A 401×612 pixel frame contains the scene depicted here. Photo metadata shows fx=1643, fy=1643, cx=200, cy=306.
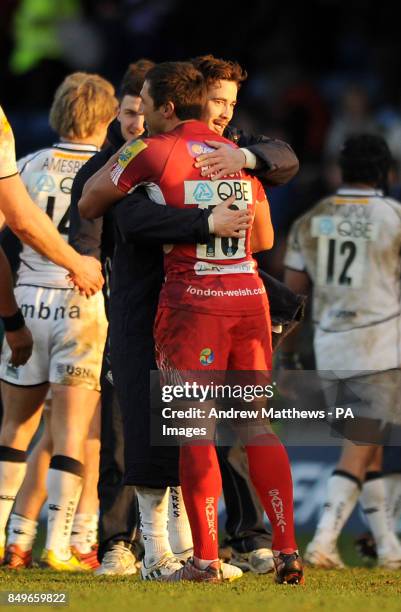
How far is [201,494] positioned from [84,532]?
2.14 m

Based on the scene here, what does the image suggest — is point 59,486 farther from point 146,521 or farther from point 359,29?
point 359,29

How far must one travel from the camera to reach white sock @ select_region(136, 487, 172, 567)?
266 inches

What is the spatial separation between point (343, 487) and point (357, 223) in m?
1.41

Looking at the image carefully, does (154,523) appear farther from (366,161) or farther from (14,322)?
(366,161)

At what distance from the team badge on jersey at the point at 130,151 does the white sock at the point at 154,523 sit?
1364 millimetres

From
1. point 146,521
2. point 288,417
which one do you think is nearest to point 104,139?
point 288,417

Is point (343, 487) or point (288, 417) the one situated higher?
point (288, 417)

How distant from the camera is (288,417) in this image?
7723 millimetres

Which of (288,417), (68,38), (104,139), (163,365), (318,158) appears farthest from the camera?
(68,38)

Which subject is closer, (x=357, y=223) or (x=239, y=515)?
(x=239, y=515)

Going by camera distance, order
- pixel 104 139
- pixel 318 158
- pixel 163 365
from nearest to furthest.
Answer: pixel 163 365
pixel 104 139
pixel 318 158

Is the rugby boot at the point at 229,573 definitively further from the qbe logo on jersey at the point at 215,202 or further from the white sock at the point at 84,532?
the white sock at the point at 84,532

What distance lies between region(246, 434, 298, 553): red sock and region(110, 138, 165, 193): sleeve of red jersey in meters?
1.15

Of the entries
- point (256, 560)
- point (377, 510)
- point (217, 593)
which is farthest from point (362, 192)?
point (217, 593)
